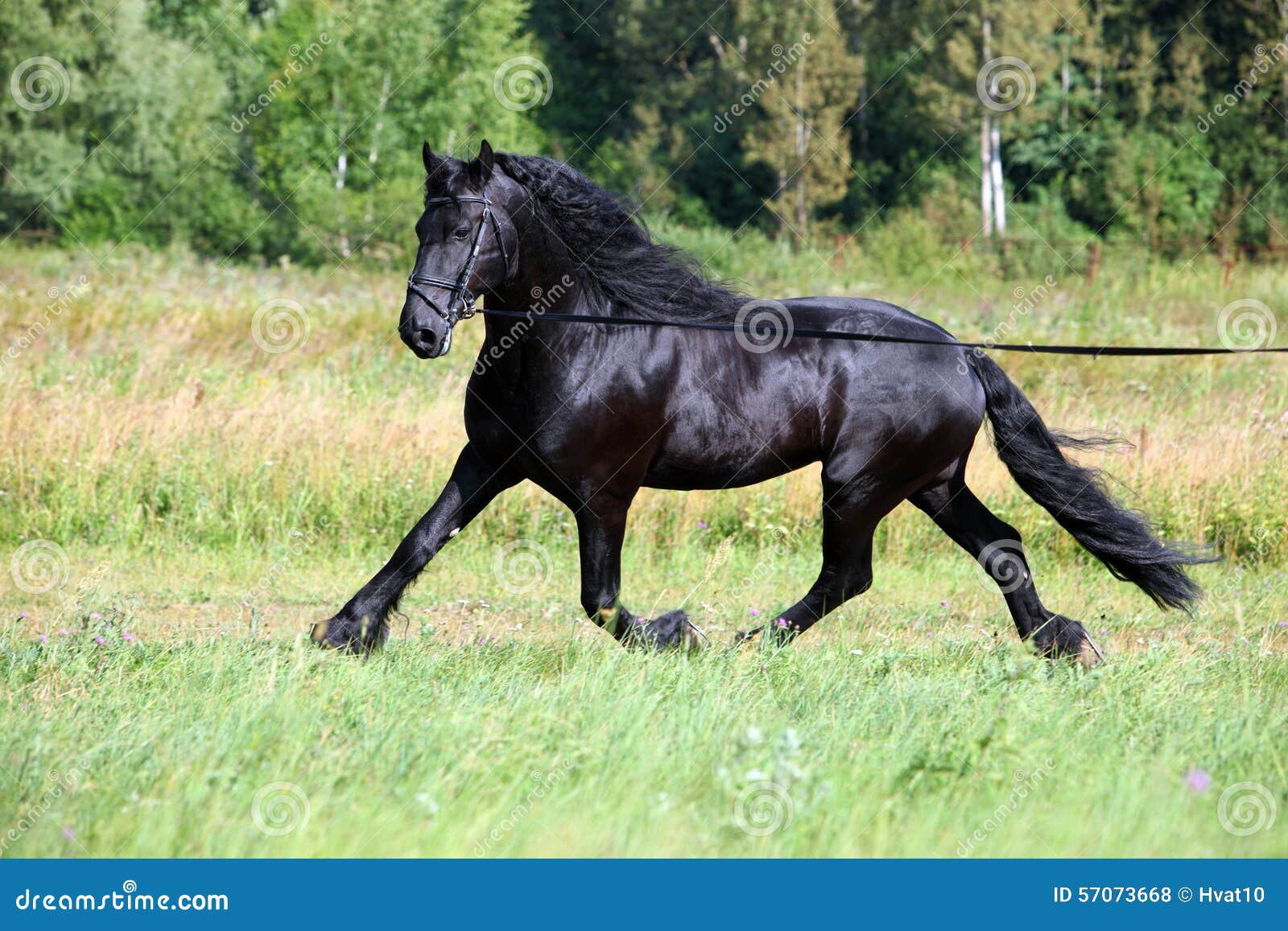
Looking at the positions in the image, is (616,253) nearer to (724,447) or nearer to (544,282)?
(544,282)

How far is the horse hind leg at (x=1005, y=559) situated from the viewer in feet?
18.4

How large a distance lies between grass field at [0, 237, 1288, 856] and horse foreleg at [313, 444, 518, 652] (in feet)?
0.63

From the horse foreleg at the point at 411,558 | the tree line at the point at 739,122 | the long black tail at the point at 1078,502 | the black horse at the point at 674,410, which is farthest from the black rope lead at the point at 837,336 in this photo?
the tree line at the point at 739,122

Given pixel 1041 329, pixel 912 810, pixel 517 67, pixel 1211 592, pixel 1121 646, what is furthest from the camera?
pixel 517 67

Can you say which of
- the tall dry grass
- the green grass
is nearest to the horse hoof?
the green grass

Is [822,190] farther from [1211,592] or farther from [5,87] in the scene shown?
[1211,592]

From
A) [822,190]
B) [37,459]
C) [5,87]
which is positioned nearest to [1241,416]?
[37,459]

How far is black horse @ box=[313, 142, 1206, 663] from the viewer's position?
199 inches

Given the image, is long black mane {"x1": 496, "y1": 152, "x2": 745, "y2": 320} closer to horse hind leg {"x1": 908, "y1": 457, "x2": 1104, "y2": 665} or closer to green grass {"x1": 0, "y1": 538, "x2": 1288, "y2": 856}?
horse hind leg {"x1": 908, "y1": 457, "x2": 1104, "y2": 665}

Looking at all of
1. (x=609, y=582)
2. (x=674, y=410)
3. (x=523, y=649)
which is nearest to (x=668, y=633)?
(x=609, y=582)

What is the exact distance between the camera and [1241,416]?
9.74 meters

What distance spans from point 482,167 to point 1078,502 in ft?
10.0

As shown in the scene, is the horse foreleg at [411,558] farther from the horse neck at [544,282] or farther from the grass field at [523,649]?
the horse neck at [544,282]

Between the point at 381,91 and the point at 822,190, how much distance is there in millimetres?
10895
